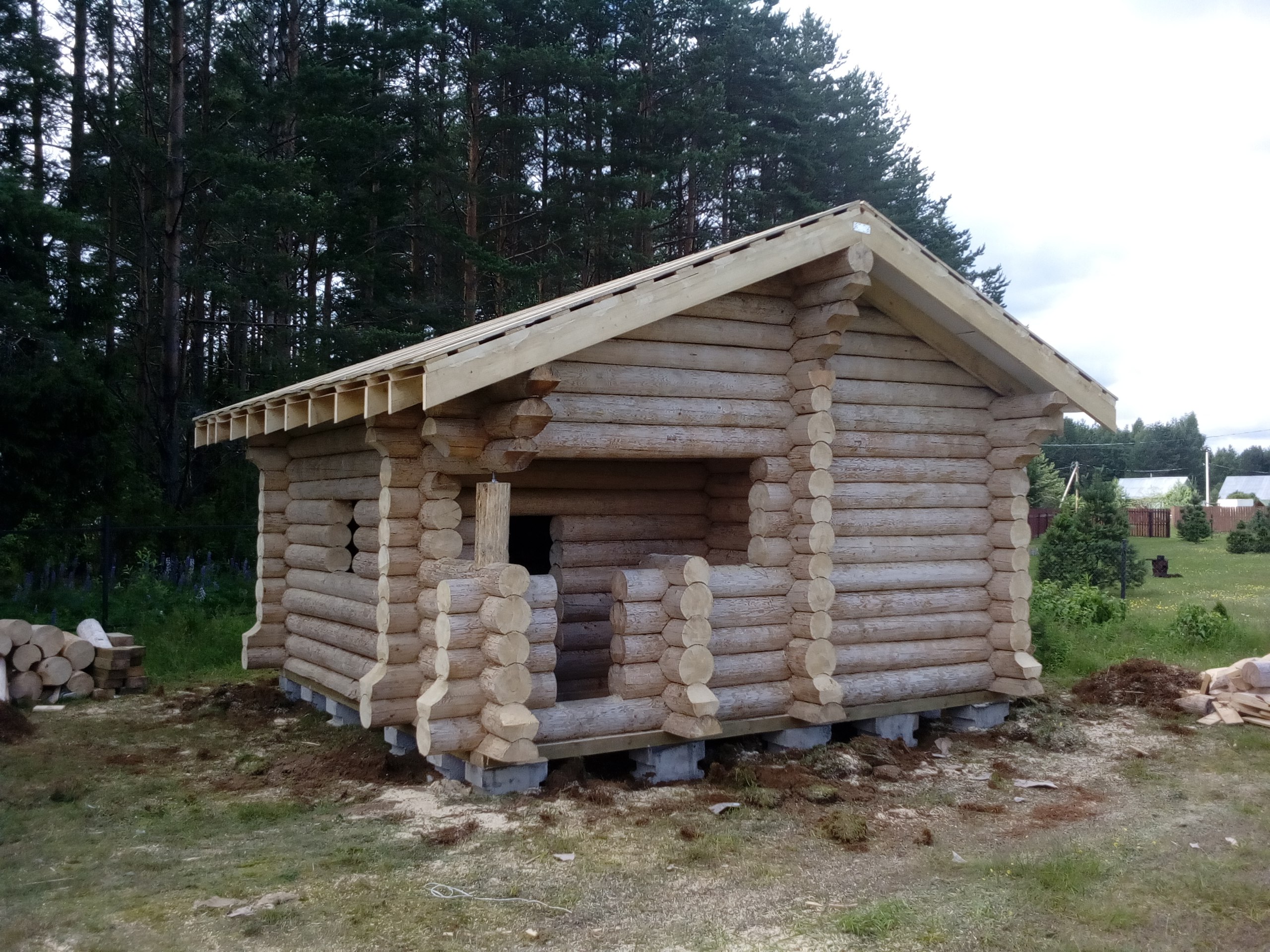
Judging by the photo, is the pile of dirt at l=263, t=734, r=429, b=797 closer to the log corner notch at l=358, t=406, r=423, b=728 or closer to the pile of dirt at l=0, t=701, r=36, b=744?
the log corner notch at l=358, t=406, r=423, b=728

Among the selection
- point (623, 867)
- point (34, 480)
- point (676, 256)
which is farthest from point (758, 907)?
point (676, 256)

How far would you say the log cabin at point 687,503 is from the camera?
25.1 feet

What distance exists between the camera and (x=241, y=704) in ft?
36.5

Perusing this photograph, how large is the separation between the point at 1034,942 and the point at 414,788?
4479 millimetres

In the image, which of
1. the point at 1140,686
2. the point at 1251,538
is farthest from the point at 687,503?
the point at 1251,538

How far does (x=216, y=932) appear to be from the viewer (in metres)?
5.27

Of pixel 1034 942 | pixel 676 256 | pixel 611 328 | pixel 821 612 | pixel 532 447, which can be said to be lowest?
pixel 1034 942

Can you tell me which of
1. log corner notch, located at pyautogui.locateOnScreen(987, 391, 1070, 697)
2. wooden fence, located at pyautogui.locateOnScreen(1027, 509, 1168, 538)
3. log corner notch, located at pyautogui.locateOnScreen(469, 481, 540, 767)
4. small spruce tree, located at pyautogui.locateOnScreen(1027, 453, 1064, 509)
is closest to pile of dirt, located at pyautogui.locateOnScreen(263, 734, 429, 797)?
log corner notch, located at pyautogui.locateOnScreen(469, 481, 540, 767)

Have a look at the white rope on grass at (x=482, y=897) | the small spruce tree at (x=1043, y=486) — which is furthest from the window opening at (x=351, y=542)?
the small spruce tree at (x=1043, y=486)

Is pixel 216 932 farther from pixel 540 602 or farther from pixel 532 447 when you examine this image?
pixel 532 447

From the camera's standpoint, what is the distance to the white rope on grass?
5742 millimetres

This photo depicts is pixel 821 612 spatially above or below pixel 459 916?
above

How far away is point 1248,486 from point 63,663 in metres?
90.8

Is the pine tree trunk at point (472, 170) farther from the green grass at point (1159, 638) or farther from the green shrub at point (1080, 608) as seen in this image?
the green grass at point (1159, 638)
